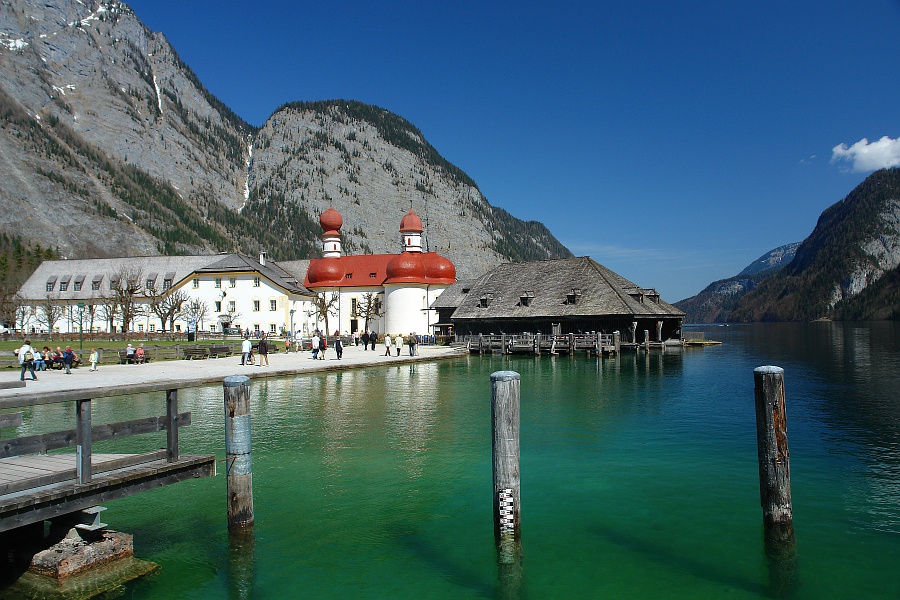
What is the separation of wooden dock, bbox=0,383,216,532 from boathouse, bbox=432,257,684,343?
50186 millimetres

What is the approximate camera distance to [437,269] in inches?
3287

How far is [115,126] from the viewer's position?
198125 millimetres

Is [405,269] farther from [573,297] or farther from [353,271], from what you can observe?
[573,297]

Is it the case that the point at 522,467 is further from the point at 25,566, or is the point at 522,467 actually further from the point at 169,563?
the point at 25,566

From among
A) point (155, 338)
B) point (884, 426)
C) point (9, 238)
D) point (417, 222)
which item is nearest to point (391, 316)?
point (417, 222)

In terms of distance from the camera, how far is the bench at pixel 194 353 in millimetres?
46812

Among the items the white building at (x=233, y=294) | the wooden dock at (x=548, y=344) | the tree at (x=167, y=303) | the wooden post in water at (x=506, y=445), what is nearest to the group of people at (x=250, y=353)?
the wooden dock at (x=548, y=344)

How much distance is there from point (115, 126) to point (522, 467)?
709 feet

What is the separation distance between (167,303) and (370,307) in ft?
79.8

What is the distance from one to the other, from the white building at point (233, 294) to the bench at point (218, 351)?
28310 mm

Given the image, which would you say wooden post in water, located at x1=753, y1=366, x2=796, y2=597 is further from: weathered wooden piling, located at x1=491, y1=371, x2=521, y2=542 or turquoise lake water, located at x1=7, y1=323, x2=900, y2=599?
weathered wooden piling, located at x1=491, y1=371, x2=521, y2=542

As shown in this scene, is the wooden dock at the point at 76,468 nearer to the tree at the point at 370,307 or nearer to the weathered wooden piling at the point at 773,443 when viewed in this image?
the weathered wooden piling at the point at 773,443

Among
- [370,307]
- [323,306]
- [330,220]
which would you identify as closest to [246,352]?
[370,307]

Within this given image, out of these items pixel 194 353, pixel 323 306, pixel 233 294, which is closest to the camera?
pixel 194 353
